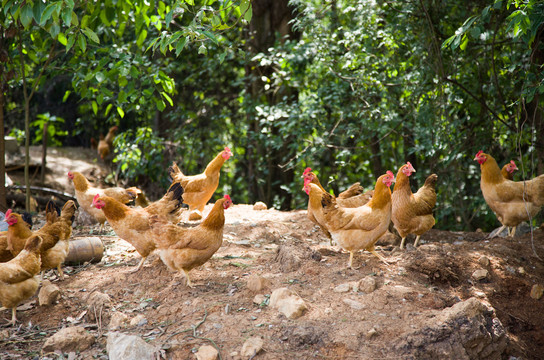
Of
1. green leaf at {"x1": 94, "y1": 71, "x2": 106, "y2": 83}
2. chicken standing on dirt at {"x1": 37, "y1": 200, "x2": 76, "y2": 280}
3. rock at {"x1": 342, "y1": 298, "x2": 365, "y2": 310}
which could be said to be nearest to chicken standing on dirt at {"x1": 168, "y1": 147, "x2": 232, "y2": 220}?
chicken standing on dirt at {"x1": 37, "y1": 200, "x2": 76, "y2": 280}

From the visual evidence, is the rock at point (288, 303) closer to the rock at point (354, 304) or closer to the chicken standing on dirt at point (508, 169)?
the rock at point (354, 304)

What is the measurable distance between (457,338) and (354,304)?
0.92m

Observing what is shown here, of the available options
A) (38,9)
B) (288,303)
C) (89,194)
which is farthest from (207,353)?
(89,194)

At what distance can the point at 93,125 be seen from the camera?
1339 cm

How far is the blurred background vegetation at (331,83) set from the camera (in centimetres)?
647

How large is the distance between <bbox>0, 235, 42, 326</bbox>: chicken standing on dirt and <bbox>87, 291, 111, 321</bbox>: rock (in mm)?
602

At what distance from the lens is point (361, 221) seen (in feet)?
17.4

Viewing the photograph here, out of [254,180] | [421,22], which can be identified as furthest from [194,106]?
[421,22]

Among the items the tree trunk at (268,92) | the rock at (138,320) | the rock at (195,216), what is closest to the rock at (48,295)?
the rock at (138,320)

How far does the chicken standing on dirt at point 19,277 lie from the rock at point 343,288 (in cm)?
301

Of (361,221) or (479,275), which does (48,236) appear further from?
(479,275)

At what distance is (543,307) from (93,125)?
11.8 m

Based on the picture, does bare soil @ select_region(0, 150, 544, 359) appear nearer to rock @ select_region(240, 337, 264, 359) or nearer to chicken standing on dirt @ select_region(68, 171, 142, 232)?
rock @ select_region(240, 337, 264, 359)

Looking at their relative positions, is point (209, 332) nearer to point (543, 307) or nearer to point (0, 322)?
point (0, 322)
